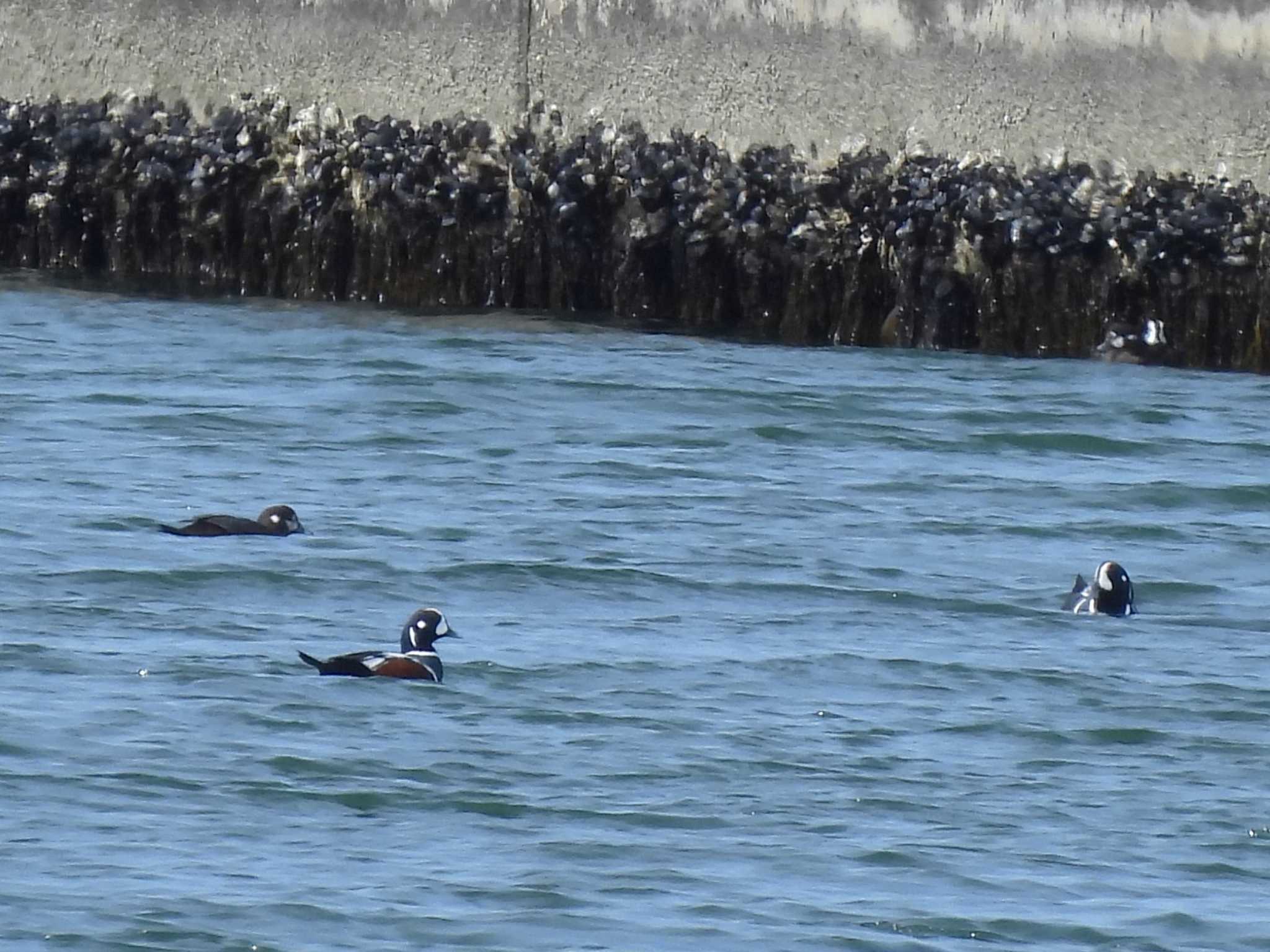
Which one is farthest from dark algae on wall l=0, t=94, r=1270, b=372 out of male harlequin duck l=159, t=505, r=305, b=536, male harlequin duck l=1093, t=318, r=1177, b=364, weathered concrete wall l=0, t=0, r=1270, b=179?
male harlequin duck l=159, t=505, r=305, b=536

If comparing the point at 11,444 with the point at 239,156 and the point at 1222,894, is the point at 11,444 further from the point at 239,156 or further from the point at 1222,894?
the point at 1222,894

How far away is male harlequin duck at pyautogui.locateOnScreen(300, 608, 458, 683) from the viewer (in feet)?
30.8

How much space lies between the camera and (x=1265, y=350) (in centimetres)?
1596

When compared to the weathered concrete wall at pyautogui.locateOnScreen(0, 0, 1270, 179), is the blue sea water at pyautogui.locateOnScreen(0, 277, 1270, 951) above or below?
below

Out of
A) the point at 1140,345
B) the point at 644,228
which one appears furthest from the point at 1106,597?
the point at 644,228

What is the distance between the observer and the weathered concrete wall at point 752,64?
15.9 m

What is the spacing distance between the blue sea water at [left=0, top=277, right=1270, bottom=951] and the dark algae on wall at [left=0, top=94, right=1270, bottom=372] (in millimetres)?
464

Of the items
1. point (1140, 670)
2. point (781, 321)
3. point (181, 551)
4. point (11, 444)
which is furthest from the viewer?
point (781, 321)

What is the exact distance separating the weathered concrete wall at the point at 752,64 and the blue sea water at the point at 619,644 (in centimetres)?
134

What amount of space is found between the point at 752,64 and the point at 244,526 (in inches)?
239

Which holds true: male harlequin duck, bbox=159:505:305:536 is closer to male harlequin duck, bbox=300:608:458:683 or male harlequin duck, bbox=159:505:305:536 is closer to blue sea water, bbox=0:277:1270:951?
blue sea water, bbox=0:277:1270:951

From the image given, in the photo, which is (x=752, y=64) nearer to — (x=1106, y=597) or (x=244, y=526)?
(x=244, y=526)

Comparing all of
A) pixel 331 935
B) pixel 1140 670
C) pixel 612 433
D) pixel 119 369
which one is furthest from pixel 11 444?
pixel 331 935

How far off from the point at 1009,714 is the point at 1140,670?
957 millimetres
